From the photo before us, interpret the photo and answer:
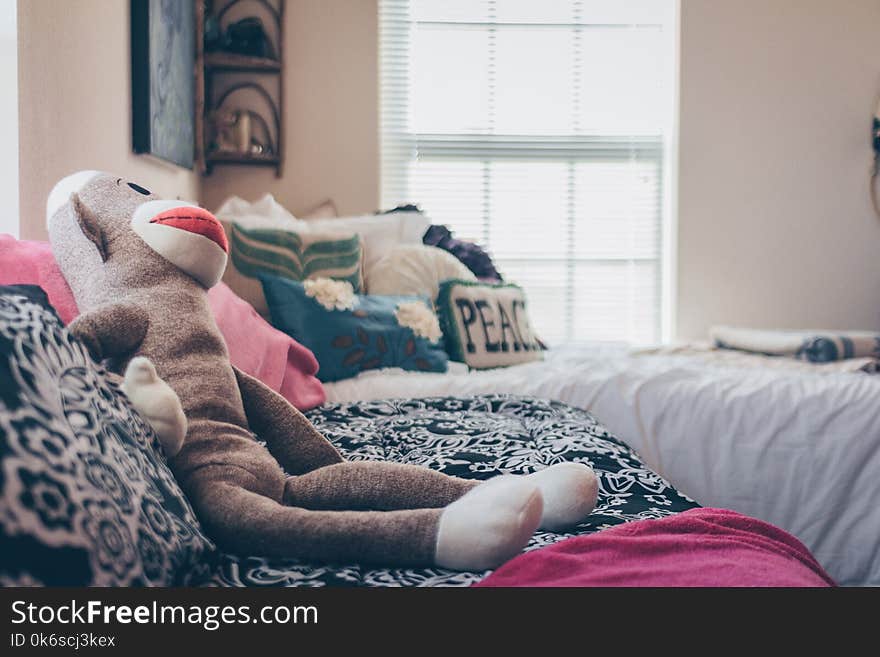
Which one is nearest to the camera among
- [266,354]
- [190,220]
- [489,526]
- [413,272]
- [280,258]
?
[489,526]

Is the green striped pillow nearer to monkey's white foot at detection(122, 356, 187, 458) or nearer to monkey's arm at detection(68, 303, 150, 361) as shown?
monkey's arm at detection(68, 303, 150, 361)

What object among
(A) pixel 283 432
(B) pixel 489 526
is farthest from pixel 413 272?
(B) pixel 489 526

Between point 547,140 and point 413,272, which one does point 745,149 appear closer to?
point 547,140

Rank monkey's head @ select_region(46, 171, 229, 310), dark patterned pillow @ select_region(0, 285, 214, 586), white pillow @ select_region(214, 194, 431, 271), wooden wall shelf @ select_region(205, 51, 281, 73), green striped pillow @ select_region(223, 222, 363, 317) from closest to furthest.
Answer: dark patterned pillow @ select_region(0, 285, 214, 586) < monkey's head @ select_region(46, 171, 229, 310) < green striped pillow @ select_region(223, 222, 363, 317) < white pillow @ select_region(214, 194, 431, 271) < wooden wall shelf @ select_region(205, 51, 281, 73)

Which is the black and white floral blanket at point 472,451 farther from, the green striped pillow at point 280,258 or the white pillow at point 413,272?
the white pillow at point 413,272

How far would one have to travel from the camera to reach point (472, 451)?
125 centimetres

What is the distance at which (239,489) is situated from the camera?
812 millimetres

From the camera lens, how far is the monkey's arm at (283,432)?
1.04 meters

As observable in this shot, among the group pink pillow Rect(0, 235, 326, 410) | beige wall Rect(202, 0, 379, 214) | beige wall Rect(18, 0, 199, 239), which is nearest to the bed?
pink pillow Rect(0, 235, 326, 410)

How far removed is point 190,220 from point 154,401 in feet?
Answer: 1.01

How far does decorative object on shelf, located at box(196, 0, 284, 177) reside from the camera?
329 centimetres

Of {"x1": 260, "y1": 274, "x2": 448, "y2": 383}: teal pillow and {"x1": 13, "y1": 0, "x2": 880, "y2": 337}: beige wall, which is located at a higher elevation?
{"x1": 13, "y1": 0, "x2": 880, "y2": 337}: beige wall

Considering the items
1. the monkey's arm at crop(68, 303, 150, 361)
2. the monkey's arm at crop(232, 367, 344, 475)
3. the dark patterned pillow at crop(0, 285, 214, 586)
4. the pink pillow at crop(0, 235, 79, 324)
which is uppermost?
the pink pillow at crop(0, 235, 79, 324)

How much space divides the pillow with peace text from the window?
4.28 ft
